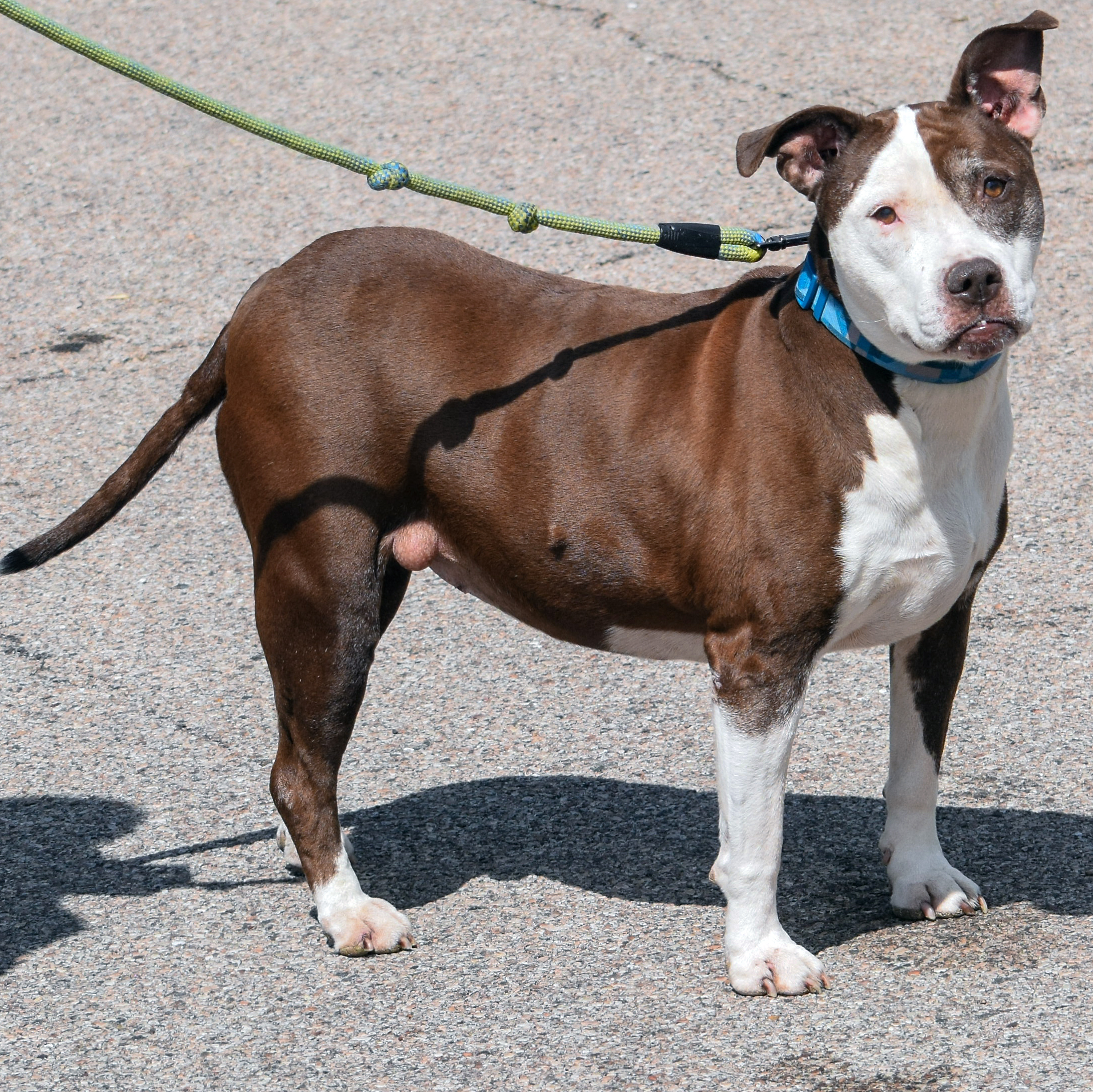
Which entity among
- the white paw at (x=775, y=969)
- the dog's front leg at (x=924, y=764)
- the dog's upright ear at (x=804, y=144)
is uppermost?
the dog's upright ear at (x=804, y=144)

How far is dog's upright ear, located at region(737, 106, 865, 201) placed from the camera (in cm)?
350

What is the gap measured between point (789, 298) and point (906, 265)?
0.46 metres

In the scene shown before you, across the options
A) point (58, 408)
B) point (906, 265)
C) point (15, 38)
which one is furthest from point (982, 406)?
point (15, 38)

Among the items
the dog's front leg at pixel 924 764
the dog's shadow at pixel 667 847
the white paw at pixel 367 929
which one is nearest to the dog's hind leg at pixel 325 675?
the white paw at pixel 367 929

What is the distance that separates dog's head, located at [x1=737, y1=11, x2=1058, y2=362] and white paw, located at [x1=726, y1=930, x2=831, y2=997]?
1380 millimetres

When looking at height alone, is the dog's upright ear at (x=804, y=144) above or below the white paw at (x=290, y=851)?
above

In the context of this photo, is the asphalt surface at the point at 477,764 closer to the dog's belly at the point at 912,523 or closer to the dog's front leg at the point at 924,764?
the dog's front leg at the point at 924,764

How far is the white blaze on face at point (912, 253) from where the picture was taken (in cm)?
324

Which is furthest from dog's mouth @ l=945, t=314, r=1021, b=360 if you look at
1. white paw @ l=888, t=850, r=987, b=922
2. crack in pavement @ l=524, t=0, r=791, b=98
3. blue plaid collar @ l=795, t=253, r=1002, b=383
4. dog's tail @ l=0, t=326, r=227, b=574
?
crack in pavement @ l=524, t=0, r=791, b=98

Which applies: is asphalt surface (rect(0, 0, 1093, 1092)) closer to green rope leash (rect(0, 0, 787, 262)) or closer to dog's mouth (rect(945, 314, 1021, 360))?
dog's mouth (rect(945, 314, 1021, 360))

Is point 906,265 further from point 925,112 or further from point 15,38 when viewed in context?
point 15,38

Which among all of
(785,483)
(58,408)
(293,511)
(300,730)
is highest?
(785,483)

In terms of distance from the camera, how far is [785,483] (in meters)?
3.58

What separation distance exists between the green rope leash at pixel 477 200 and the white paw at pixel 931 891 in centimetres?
157
